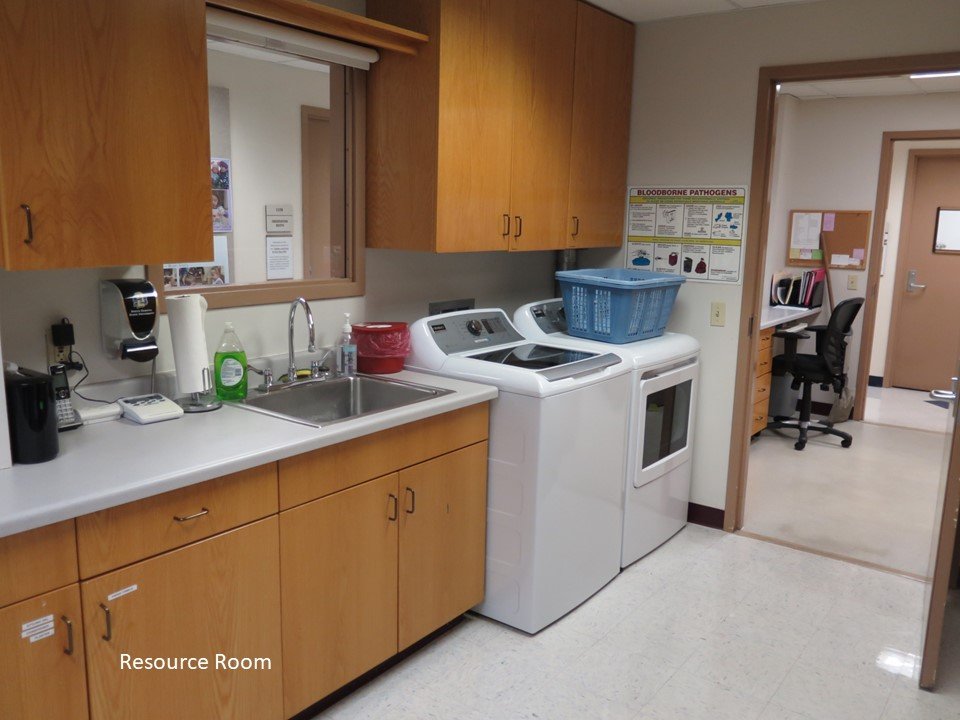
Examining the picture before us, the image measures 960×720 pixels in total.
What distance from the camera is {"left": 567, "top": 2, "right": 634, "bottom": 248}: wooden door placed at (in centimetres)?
328

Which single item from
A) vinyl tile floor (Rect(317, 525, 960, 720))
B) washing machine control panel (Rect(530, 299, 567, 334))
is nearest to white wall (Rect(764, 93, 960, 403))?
washing machine control panel (Rect(530, 299, 567, 334))

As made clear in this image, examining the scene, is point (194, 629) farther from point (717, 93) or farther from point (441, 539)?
point (717, 93)

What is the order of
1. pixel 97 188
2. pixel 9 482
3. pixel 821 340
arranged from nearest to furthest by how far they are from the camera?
pixel 9 482
pixel 97 188
pixel 821 340

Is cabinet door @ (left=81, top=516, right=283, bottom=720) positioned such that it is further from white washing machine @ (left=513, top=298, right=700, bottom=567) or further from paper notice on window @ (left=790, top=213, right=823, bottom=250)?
paper notice on window @ (left=790, top=213, right=823, bottom=250)

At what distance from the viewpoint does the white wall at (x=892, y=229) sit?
252 inches

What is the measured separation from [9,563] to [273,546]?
2.03 feet

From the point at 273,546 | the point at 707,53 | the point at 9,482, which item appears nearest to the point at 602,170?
the point at 707,53

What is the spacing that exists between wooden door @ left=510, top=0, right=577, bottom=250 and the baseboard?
1441 millimetres

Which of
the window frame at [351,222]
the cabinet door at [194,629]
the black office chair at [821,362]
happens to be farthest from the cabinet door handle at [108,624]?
the black office chair at [821,362]

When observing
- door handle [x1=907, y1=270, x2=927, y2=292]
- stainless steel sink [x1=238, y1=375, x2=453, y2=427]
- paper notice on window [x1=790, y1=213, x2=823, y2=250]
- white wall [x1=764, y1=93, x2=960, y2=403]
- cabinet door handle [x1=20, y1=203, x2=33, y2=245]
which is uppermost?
white wall [x1=764, y1=93, x2=960, y2=403]

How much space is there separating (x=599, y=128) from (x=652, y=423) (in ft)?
4.30

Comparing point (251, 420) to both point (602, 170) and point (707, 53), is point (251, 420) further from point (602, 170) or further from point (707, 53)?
point (707, 53)

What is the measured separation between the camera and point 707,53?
11.3ft

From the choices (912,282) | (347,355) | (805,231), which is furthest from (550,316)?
(912,282)
